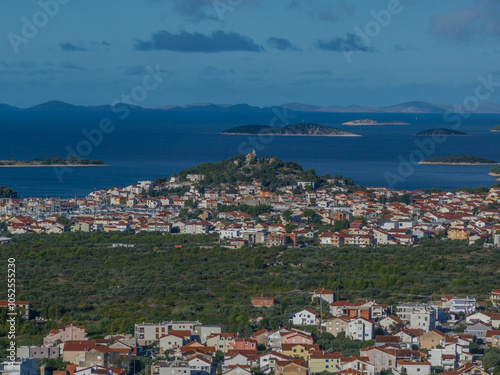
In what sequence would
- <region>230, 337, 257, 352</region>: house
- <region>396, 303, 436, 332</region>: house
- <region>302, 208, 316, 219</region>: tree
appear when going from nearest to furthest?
<region>230, 337, 257, 352</region>: house < <region>396, 303, 436, 332</region>: house < <region>302, 208, 316, 219</region>: tree

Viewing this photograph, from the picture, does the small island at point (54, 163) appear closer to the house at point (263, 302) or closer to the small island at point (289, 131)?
the small island at point (289, 131)

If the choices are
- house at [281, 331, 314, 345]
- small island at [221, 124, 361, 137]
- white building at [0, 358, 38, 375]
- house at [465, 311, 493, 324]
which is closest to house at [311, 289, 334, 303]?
house at [465, 311, 493, 324]

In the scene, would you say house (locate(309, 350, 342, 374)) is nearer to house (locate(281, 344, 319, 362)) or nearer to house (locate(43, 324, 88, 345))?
house (locate(281, 344, 319, 362))

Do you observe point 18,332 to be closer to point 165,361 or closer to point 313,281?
point 165,361

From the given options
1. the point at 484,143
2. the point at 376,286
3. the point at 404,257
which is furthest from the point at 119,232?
the point at 484,143

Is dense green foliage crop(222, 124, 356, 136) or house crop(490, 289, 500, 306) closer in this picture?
house crop(490, 289, 500, 306)

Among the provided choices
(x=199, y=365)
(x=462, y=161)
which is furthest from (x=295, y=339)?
(x=462, y=161)

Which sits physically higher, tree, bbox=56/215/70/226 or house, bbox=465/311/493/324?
tree, bbox=56/215/70/226

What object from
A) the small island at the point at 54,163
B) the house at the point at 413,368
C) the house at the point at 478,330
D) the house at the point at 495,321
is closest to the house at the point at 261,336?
the house at the point at 413,368
